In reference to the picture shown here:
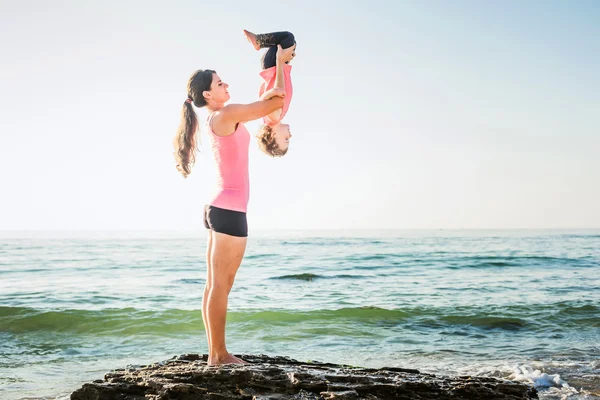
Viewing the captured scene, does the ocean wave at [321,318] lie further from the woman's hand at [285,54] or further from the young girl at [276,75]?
the woman's hand at [285,54]

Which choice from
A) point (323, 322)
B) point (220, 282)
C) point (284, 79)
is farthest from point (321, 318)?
point (284, 79)

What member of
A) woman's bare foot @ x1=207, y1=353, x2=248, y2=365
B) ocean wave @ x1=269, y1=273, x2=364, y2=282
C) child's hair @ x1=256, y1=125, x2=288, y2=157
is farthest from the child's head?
ocean wave @ x1=269, y1=273, x2=364, y2=282

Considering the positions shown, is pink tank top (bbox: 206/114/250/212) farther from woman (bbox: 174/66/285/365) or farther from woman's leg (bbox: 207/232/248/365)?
woman's leg (bbox: 207/232/248/365)

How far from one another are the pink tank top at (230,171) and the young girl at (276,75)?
10.9 inches

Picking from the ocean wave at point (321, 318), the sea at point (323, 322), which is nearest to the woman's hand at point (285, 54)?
the sea at point (323, 322)

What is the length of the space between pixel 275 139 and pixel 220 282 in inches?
46.9

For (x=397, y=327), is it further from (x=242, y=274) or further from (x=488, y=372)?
(x=242, y=274)

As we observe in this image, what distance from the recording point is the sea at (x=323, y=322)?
7.40 m

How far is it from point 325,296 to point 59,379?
902 centimetres

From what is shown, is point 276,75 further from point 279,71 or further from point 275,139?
point 275,139

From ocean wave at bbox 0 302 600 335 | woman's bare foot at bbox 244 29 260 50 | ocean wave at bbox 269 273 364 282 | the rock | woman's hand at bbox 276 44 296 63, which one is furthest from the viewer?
ocean wave at bbox 269 273 364 282

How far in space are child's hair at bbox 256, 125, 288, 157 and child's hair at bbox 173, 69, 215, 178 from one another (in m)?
0.50

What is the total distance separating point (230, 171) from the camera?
418cm

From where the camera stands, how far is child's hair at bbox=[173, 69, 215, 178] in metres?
4.41
